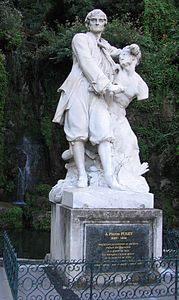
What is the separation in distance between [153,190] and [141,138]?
1.66 m

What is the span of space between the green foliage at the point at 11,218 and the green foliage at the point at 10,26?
581 centimetres

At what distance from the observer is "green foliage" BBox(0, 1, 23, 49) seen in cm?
1612

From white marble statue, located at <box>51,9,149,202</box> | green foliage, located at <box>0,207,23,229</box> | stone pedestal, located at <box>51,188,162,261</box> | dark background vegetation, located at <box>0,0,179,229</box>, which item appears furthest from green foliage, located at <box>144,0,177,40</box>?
stone pedestal, located at <box>51,188,162,261</box>

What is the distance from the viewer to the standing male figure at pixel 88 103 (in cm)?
662

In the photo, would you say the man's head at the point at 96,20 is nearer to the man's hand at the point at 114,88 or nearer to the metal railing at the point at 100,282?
the man's hand at the point at 114,88

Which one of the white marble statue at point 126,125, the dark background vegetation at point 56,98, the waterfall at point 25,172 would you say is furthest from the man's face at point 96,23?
the waterfall at point 25,172

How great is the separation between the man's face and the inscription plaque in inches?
111

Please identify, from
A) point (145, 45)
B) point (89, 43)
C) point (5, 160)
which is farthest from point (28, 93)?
point (89, 43)

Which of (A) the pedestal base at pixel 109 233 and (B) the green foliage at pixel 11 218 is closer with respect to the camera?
(A) the pedestal base at pixel 109 233

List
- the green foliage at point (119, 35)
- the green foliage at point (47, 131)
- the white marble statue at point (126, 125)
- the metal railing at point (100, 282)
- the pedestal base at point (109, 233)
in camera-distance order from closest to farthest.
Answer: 1. the metal railing at point (100, 282)
2. the pedestal base at point (109, 233)
3. the white marble statue at point (126, 125)
4. the green foliage at point (119, 35)
5. the green foliage at point (47, 131)

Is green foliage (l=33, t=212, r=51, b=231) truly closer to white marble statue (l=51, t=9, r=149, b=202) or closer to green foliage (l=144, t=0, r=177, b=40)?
white marble statue (l=51, t=9, r=149, b=202)

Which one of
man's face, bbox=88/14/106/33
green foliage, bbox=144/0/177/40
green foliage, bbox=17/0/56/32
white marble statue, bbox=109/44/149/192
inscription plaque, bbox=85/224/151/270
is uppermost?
green foliage, bbox=17/0/56/32

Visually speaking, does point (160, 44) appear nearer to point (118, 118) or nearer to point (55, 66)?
point (55, 66)

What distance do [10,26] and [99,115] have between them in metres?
10.5
